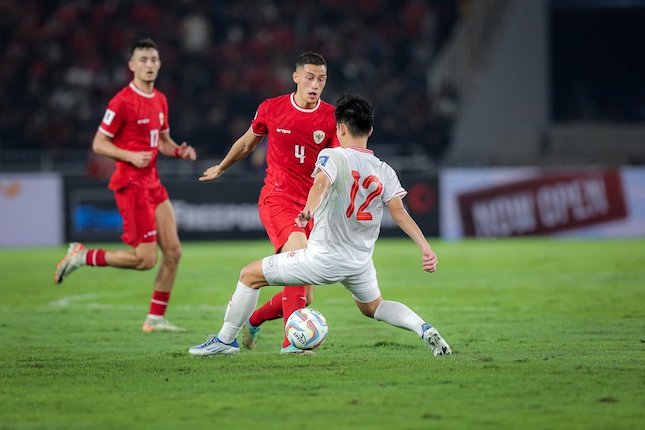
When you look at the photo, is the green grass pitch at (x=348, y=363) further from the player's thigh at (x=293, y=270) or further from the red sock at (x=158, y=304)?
the player's thigh at (x=293, y=270)

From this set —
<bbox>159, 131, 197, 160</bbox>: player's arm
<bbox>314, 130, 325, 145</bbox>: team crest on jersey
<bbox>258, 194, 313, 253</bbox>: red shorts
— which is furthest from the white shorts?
<bbox>159, 131, 197, 160</bbox>: player's arm

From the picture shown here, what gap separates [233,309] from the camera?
7969 millimetres

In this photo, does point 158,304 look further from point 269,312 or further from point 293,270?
point 293,270

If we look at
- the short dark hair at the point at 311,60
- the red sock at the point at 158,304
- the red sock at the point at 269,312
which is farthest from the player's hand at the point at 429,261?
the red sock at the point at 158,304

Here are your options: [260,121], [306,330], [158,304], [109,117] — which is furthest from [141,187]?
[306,330]

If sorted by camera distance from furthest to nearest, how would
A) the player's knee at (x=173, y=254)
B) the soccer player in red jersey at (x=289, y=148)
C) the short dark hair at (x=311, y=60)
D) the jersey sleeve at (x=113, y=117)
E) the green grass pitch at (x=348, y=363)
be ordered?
the player's knee at (x=173, y=254) → the jersey sleeve at (x=113, y=117) → the soccer player in red jersey at (x=289, y=148) → the short dark hair at (x=311, y=60) → the green grass pitch at (x=348, y=363)

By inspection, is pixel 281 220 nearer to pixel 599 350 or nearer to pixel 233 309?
pixel 233 309

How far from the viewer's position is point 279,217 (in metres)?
8.74

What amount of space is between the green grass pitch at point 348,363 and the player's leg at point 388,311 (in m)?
0.15

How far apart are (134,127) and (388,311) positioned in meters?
3.60

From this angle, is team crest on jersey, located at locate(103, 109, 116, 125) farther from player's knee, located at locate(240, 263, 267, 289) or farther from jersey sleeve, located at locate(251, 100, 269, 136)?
player's knee, located at locate(240, 263, 267, 289)

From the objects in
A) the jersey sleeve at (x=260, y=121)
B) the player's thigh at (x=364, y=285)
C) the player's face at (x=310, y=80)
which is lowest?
the player's thigh at (x=364, y=285)

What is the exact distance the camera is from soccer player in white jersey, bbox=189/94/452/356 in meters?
7.47

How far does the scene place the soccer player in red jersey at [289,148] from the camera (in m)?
8.67
